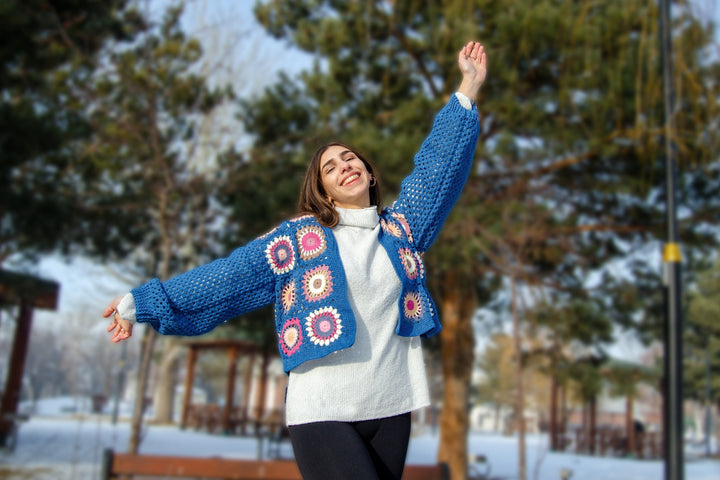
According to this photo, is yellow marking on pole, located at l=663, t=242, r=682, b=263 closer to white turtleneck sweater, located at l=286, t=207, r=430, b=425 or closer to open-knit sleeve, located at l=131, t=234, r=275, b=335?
white turtleneck sweater, located at l=286, t=207, r=430, b=425

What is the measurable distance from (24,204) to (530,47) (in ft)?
17.9

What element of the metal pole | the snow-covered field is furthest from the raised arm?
the snow-covered field

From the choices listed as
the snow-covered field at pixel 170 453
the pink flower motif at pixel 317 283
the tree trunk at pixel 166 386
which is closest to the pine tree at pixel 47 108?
the snow-covered field at pixel 170 453

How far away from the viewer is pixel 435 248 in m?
7.57

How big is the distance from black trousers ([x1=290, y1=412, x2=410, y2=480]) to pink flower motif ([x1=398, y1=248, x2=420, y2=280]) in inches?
13.9

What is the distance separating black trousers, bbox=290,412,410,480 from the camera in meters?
1.51

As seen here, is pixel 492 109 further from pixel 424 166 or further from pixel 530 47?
pixel 424 166

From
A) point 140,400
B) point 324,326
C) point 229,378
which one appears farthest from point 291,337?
point 229,378

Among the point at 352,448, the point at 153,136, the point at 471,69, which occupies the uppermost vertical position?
the point at 153,136

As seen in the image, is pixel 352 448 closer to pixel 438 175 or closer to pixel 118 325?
pixel 118 325

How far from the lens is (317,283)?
170cm

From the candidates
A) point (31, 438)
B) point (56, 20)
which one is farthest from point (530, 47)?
point (31, 438)

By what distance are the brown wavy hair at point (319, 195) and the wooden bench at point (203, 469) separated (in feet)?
9.35

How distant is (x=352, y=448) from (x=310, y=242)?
521mm
